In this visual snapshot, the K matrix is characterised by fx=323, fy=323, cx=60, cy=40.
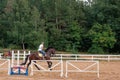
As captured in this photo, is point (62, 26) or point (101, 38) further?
point (62, 26)

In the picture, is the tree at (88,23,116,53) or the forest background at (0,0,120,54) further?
the forest background at (0,0,120,54)

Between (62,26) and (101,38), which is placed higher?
(62,26)

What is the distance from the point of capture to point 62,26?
193 feet

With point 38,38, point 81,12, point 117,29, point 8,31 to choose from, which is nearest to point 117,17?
point 117,29

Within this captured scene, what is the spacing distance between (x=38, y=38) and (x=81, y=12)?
11.5m

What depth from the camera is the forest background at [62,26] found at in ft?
178

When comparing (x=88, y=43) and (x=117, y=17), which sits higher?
(x=117, y=17)

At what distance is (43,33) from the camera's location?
181ft

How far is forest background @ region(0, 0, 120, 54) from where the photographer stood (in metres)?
54.3

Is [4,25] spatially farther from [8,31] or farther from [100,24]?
[100,24]

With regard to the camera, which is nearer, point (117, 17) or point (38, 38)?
point (38, 38)

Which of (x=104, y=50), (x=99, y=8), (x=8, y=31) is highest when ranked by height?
Result: (x=99, y=8)

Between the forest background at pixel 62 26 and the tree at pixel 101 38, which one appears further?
the forest background at pixel 62 26

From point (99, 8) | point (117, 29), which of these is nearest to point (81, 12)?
point (99, 8)
